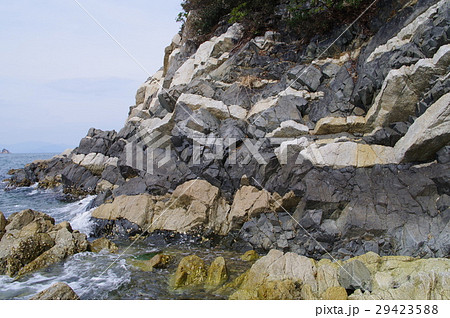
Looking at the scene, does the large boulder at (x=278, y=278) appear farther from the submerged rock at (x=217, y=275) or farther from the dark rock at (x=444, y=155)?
the dark rock at (x=444, y=155)

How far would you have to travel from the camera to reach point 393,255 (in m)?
8.95

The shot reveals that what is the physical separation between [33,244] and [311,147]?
11.5m

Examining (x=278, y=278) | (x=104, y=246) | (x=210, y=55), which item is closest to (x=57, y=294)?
(x=104, y=246)

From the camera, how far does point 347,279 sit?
7.36 meters

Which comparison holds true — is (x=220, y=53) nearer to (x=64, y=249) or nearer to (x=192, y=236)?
(x=192, y=236)

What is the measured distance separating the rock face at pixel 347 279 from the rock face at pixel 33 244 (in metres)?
6.74

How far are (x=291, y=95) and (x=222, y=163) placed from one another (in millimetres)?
5443

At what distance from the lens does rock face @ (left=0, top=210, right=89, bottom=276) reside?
941 cm

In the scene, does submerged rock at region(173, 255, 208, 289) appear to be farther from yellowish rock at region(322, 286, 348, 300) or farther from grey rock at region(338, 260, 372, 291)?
grey rock at region(338, 260, 372, 291)

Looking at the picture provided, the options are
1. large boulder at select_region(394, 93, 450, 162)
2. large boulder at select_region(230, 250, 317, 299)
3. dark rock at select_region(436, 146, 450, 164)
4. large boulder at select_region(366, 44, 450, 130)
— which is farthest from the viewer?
large boulder at select_region(366, 44, 450, 130)

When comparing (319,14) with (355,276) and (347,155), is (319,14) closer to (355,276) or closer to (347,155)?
(347,155)

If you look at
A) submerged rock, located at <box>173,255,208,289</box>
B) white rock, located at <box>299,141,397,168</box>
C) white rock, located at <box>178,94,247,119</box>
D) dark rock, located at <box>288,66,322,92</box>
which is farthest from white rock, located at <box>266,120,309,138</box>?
submerged rock, located at <box>173,255,208,289</box>

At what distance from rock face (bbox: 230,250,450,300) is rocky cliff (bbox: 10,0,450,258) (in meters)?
1.65

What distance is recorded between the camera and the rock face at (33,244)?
941cm
